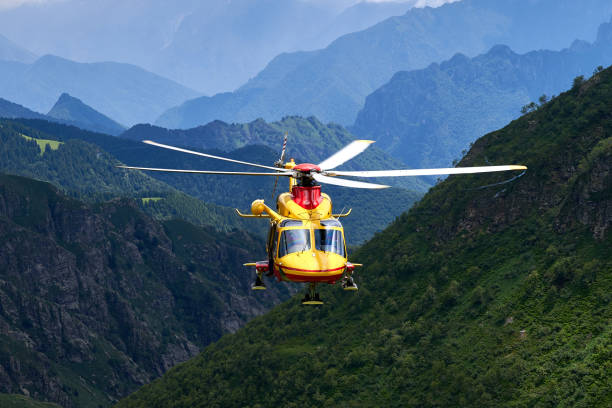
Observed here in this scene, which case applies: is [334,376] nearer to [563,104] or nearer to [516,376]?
[516,376]

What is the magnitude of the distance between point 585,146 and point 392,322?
51893 millimetres

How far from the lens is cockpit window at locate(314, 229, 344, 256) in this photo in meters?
57.2

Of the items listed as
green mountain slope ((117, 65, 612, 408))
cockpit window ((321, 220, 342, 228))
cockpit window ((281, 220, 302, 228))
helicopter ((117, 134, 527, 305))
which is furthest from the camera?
green mountain slope ((117, 65, 612, 408))

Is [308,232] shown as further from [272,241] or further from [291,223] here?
[272,241]

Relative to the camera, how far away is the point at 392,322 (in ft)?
527

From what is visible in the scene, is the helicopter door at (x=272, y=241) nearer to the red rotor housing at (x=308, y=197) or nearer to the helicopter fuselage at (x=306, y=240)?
the helicopter fuselage at (x=306, y=240)

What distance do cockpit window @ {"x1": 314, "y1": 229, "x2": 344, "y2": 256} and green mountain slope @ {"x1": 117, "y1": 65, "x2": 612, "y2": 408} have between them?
63250 millimetres

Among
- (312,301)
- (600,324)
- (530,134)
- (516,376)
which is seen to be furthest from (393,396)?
(312,301)

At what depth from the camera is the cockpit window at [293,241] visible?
188 ft

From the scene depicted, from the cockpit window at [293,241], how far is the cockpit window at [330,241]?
0.82m

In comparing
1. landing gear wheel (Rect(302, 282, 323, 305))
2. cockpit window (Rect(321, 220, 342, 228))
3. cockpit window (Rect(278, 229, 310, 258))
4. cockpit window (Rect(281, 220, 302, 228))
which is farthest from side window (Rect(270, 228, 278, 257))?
cockpit window (Rect(321, 220, 342, 228))

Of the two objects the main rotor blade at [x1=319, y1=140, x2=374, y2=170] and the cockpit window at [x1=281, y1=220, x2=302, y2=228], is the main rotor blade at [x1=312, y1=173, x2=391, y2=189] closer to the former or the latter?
the main rotor blade at [x1=319, y1=140, x2=374, y2=170]

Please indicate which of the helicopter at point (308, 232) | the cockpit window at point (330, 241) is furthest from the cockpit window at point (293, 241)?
the cockpit window at point (330, 241)

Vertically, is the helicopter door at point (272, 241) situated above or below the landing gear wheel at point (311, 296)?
above
